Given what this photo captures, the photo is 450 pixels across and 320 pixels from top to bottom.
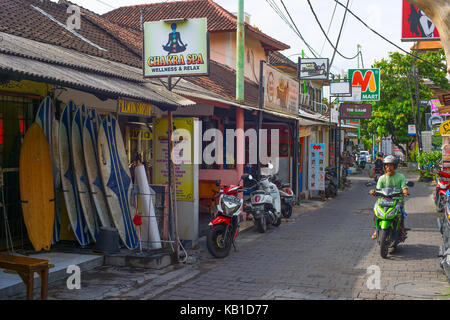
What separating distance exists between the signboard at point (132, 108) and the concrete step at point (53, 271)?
2.25m

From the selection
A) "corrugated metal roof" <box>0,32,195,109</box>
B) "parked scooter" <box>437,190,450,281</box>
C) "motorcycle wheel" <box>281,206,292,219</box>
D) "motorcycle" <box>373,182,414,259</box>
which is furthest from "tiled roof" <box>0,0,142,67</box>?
"parked scooter" <box>437,190,450,281</box>

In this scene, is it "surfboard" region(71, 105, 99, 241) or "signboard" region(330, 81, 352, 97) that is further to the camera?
"signboard" region(330, 81, 352, 97)

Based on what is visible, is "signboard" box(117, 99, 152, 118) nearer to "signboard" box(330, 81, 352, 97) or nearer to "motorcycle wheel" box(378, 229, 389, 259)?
"motorcycle wheel" box(378, 229, 389, 259)

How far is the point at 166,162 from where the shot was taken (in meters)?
9.29

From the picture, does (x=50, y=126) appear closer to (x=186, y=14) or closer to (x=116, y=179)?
(x=116, y=179)

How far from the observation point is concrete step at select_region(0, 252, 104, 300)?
6.01 m

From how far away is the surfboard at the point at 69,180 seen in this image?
26.2 ft

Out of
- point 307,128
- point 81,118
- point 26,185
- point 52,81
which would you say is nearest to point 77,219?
point 26,185

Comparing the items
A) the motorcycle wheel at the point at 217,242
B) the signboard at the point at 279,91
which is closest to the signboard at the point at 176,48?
the motorcycle wheel at the point at 217,242

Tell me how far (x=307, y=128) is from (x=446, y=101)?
8886 millimetres

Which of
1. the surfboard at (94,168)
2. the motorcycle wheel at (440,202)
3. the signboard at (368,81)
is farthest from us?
the signboard at (368,81)

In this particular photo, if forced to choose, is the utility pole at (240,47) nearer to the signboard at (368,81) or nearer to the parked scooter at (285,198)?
Answer: the parked scooter at (285,198)

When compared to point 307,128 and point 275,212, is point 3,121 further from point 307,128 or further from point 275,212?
point 307,128

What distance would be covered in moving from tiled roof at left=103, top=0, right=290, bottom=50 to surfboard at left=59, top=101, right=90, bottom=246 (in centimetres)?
1343
